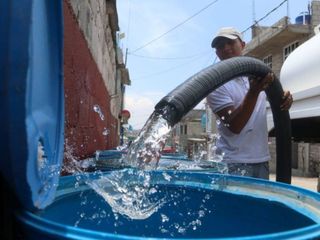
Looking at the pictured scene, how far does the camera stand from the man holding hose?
2490 millimetres

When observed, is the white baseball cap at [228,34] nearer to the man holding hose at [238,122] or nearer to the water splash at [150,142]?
the man holding hose at [238,122]

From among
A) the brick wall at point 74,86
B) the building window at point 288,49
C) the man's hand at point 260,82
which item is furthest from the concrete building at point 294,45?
the man's hand at point 260,82

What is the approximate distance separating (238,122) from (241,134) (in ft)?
0.39

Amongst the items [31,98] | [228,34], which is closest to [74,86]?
[228,34]

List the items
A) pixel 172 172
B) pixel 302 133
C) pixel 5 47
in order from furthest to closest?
pixel 302 133
pixel 172 172
pixel 5 47

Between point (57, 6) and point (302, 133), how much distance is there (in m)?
3.04

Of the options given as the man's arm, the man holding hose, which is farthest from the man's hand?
the man holding hose

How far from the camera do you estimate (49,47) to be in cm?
122

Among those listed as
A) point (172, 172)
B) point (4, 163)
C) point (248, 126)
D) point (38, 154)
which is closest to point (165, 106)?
point (172, 172)

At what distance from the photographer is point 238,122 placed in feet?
8.14

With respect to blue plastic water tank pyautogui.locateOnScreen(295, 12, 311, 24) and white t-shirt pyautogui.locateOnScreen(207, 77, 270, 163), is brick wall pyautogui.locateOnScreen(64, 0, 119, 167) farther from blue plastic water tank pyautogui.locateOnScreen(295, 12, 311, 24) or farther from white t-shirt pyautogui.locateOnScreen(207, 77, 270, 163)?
blue plastic water tank pyautogui.locateOnScreen(295, 12, 311, 24)

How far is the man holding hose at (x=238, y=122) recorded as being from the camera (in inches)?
98.0

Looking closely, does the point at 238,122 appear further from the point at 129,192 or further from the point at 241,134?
the point at 129,192

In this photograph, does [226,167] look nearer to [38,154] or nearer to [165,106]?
[165,106]
